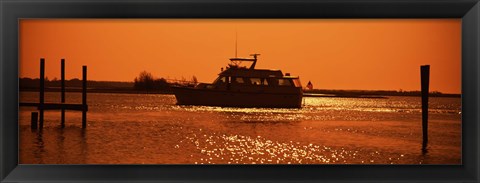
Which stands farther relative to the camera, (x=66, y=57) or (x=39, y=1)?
(x=66, y=57)

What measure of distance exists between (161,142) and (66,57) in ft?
18.2

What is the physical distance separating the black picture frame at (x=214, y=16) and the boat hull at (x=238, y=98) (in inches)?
574

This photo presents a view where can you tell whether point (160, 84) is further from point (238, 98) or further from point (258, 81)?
point (238, 98)

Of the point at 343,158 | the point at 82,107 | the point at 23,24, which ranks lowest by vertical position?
the point at 343,158

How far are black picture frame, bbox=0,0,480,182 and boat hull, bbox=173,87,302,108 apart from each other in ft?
47.9

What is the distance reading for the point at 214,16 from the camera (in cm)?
506

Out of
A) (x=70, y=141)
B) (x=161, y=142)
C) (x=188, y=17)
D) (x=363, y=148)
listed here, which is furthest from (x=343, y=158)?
(x=188, y=17)

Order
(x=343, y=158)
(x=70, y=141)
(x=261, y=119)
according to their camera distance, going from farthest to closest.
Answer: (x=261, y=119)
(x=70, y=141)
(x=343, y=158)

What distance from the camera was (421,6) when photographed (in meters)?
5.13

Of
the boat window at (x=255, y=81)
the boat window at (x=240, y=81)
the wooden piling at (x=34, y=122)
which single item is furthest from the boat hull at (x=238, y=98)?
the wooden piling at (x=34, y=122)

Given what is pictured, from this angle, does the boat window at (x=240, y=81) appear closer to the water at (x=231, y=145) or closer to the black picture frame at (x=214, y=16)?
the water at (x=231, y=145)

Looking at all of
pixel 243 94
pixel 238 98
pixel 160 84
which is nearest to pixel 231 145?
pixel 160 84

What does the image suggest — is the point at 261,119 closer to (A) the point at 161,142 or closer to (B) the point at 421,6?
(A) the point at 161,142

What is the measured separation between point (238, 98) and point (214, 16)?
56.3 feet
